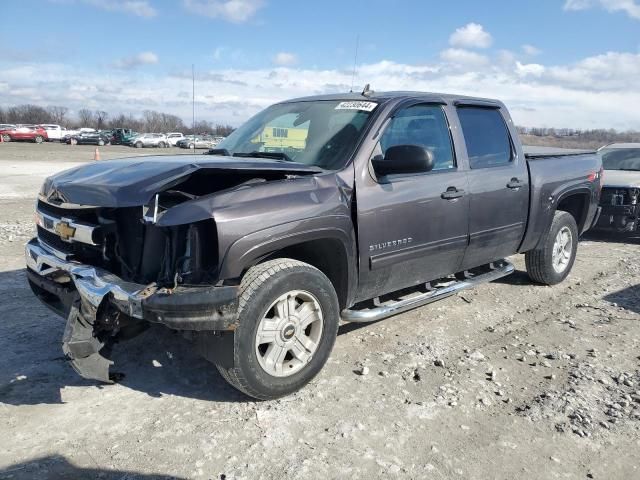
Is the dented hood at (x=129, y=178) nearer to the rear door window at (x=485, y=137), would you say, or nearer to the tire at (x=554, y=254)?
the rear door window at (x=485, y=137)

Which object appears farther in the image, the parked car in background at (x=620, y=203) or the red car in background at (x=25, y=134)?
the red car in background at (x=25, y=134)

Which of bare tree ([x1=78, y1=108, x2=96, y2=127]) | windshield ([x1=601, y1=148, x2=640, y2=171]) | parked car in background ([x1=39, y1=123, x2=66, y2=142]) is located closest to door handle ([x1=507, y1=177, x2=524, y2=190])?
windshield ([x1=601, y1=148, x2=640, y2=171])

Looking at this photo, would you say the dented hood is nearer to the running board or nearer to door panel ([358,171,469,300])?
door panel ([358,171,469,300])

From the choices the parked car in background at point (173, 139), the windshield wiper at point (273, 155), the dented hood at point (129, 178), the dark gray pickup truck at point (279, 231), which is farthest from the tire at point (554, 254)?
the parked car in background at point (173, 139)

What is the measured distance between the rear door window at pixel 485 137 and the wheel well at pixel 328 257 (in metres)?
1.69

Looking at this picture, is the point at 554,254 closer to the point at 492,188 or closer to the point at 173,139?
the point at 492,188

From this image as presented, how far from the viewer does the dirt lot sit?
2.79m

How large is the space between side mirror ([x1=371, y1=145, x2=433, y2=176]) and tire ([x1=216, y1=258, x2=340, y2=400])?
0.91m

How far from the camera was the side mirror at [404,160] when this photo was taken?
3717 millimetres

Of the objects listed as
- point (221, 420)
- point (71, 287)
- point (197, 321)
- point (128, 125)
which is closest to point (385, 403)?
point (221, 420)

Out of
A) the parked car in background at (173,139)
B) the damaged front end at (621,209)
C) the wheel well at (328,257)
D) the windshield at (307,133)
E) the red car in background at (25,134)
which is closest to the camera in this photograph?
the wheel well at (328,257)

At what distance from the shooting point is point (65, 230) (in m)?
3.46

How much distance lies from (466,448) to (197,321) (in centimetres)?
162

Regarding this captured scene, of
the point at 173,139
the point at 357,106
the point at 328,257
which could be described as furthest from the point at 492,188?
the point at 173,139
